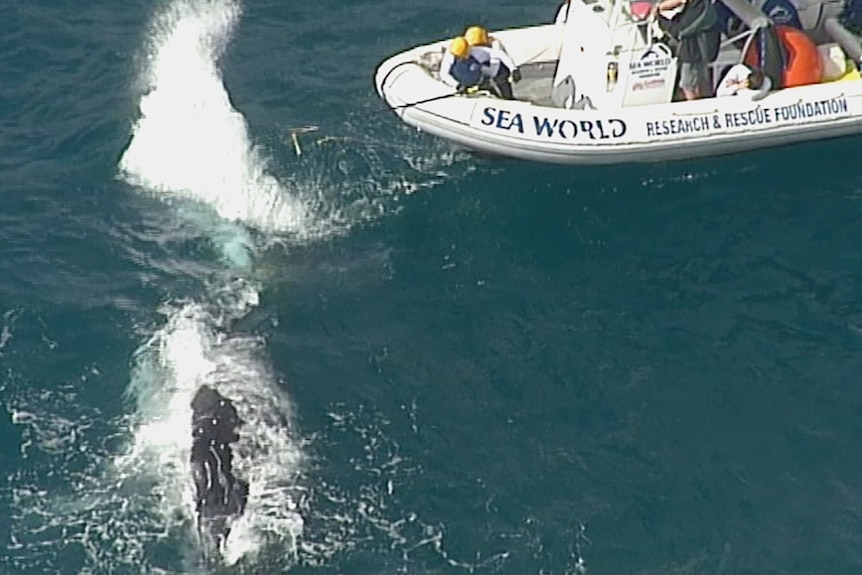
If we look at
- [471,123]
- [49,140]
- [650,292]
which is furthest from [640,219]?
[49,140]

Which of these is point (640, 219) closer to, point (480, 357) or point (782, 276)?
point (782, 276)

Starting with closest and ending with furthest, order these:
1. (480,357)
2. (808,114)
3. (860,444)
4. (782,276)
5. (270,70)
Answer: (860,444), (480,357), (782,276), (808,114), (270,70)

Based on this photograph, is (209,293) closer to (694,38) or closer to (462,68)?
(462,68)

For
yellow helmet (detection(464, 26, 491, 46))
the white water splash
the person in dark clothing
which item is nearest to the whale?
the white water splash

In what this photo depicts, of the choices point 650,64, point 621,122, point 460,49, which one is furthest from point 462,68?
point 650,64

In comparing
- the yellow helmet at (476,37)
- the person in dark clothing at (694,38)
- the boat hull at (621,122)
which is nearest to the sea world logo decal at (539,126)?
the boat hull at (621,122)

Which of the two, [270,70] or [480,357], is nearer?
[480,357]
